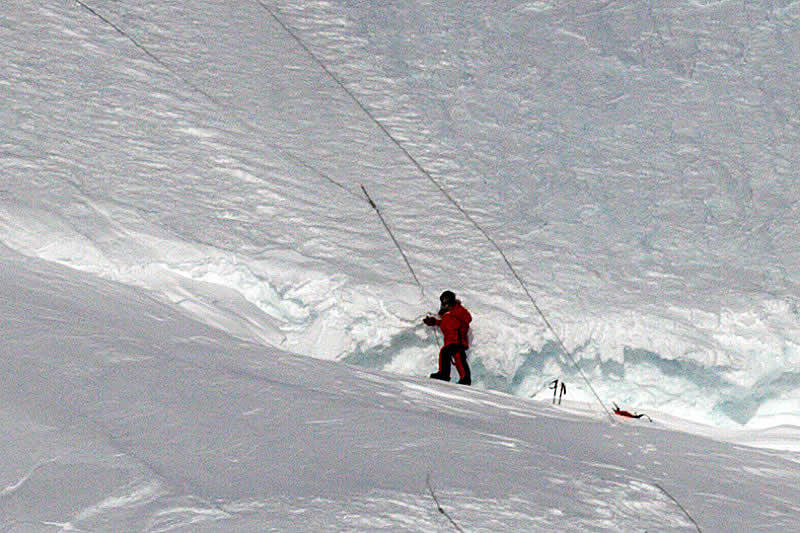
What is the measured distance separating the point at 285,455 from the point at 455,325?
118 inches

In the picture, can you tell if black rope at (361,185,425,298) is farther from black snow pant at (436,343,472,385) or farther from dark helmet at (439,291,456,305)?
black snow pant at (436,343,472,385)

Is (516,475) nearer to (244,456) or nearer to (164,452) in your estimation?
(244,456)

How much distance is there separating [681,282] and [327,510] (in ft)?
15.9

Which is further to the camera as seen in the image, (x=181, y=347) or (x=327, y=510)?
(x=181, y=347)

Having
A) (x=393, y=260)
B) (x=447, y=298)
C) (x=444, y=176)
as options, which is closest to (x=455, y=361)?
(x=447, y=298)

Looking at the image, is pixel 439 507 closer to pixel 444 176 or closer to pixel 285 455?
pixel 285 455

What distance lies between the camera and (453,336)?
6.09m

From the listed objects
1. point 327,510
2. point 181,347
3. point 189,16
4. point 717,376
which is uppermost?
point 189,16

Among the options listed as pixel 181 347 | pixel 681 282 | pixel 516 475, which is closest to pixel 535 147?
pixel 681 282

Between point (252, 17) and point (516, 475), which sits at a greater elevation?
point (252, 17)

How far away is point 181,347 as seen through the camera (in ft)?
14.5

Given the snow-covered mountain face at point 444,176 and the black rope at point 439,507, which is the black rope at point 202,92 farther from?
the black rope at point 439,507

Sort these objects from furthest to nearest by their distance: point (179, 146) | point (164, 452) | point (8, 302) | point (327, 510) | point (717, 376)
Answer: point (179, 146), point (717, 376), point (8, 302), point (164, 452), point (327, 510)

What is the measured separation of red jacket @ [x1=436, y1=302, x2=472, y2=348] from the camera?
240 inches
